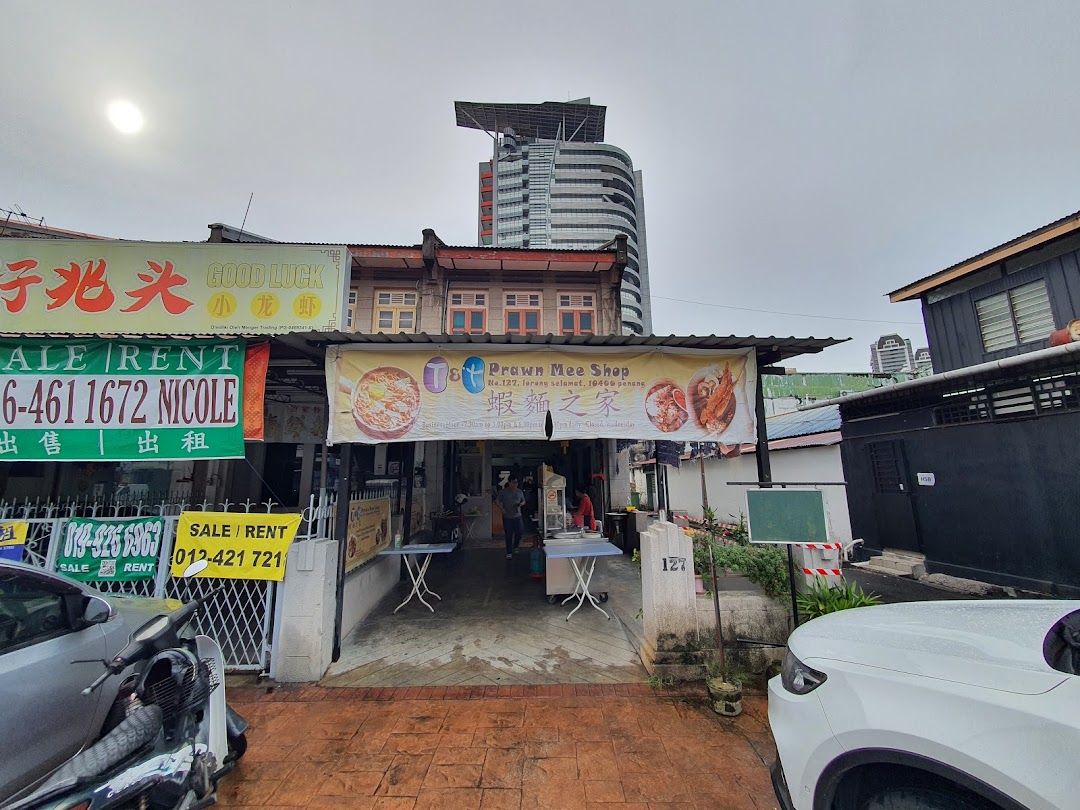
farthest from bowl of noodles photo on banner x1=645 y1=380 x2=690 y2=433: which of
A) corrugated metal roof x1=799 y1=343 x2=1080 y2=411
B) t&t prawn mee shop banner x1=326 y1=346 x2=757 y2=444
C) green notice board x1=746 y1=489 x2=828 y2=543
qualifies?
corrugated metal roof x1=799 y1=343 x2=1080 y2=411

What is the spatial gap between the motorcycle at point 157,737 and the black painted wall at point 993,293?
1531 cm

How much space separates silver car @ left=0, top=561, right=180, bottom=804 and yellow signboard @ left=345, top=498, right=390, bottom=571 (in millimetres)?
2595

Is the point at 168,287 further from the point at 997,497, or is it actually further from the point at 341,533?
the point at 997,497

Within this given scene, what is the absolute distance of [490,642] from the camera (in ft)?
16.5

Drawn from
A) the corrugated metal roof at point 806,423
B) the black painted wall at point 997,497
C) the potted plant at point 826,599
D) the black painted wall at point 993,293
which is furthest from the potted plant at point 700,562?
the black painted wall at point 993,293

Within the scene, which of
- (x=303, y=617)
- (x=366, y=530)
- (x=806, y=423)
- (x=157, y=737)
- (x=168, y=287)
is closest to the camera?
(x=157, y=737)

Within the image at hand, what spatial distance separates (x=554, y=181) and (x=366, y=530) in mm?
77753

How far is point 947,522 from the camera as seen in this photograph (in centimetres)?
840

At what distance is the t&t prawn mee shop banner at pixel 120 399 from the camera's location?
4516 millimetres

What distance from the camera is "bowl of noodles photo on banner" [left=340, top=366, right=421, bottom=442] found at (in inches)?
191

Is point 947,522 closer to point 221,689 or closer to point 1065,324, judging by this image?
point 1065,324

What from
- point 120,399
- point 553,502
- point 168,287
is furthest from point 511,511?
point 168,287

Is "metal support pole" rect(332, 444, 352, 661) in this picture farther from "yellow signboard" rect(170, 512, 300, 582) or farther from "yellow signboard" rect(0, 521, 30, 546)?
"yellow signboard" rect(0, 521, 30, 546)

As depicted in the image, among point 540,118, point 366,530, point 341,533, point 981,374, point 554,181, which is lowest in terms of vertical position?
point 366,530
